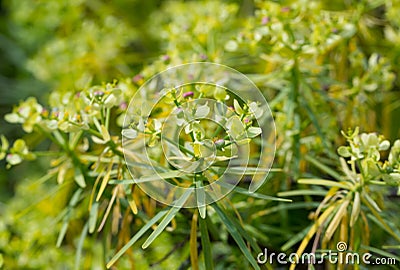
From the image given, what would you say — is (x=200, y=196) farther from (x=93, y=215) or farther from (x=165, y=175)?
(x=93, y=215)

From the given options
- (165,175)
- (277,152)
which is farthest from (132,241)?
(277,152)

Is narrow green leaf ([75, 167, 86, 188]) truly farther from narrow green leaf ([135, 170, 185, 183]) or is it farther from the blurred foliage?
narrow green leaf ([135, 170, 185, 183])

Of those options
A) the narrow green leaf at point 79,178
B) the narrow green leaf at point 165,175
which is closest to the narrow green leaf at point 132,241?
the narrow green leaf at point 165,175

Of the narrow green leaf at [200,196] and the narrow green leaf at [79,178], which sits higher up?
the narrow green leaf at [79,178]

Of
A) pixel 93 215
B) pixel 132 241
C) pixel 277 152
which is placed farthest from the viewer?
pixel 277 152

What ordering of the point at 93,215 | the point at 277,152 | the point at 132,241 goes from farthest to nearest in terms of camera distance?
the point at 277,152, the point at 93,215, the point at 132,241

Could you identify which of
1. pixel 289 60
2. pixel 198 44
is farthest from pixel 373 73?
pixel 198 44

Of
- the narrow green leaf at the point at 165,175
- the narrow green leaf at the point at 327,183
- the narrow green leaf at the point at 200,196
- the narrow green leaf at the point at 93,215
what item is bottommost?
the narrow green leaf at the point at 93,215

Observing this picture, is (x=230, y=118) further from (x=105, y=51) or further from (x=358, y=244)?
(x=105, y=51)

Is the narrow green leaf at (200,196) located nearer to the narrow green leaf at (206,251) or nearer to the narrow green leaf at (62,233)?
the narrow green leaf at (206,251)
